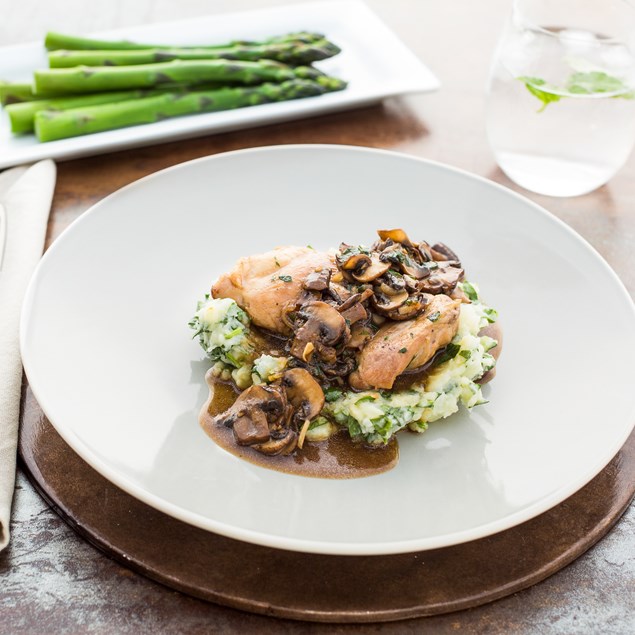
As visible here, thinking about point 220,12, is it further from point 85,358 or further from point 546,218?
point 85,358

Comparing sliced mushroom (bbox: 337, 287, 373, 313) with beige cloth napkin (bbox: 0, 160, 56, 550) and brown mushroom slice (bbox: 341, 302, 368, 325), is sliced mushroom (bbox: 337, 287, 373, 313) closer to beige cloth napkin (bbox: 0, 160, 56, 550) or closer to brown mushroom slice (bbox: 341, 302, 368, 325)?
brown mushroom slice (bbox: 341, 302, 368, 325)

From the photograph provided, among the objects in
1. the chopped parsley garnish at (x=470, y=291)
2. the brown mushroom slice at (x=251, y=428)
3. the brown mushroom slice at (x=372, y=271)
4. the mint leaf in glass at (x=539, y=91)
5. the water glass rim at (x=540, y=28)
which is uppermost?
the water glass rim at (x=540, y=28)

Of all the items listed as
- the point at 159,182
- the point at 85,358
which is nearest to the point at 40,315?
the point at 85,358

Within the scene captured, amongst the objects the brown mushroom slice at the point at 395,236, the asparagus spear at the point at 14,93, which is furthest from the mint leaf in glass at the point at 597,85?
the asparagus spear at the point at 14,93

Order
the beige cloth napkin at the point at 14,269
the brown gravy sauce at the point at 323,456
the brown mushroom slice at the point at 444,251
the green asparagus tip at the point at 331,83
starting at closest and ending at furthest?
the brown gravy sauce at the point at 323,456, the beige cloth napkin at the point at 14,269, the brown mushroom slice at the point at 444,251, the green asparagus tip at the point at 331,83

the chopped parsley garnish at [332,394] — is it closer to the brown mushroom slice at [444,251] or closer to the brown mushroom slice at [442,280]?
the brown mushroom slice at [442,280]

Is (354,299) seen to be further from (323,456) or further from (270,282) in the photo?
(323,456)

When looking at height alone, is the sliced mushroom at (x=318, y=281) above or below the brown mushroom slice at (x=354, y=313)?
above
